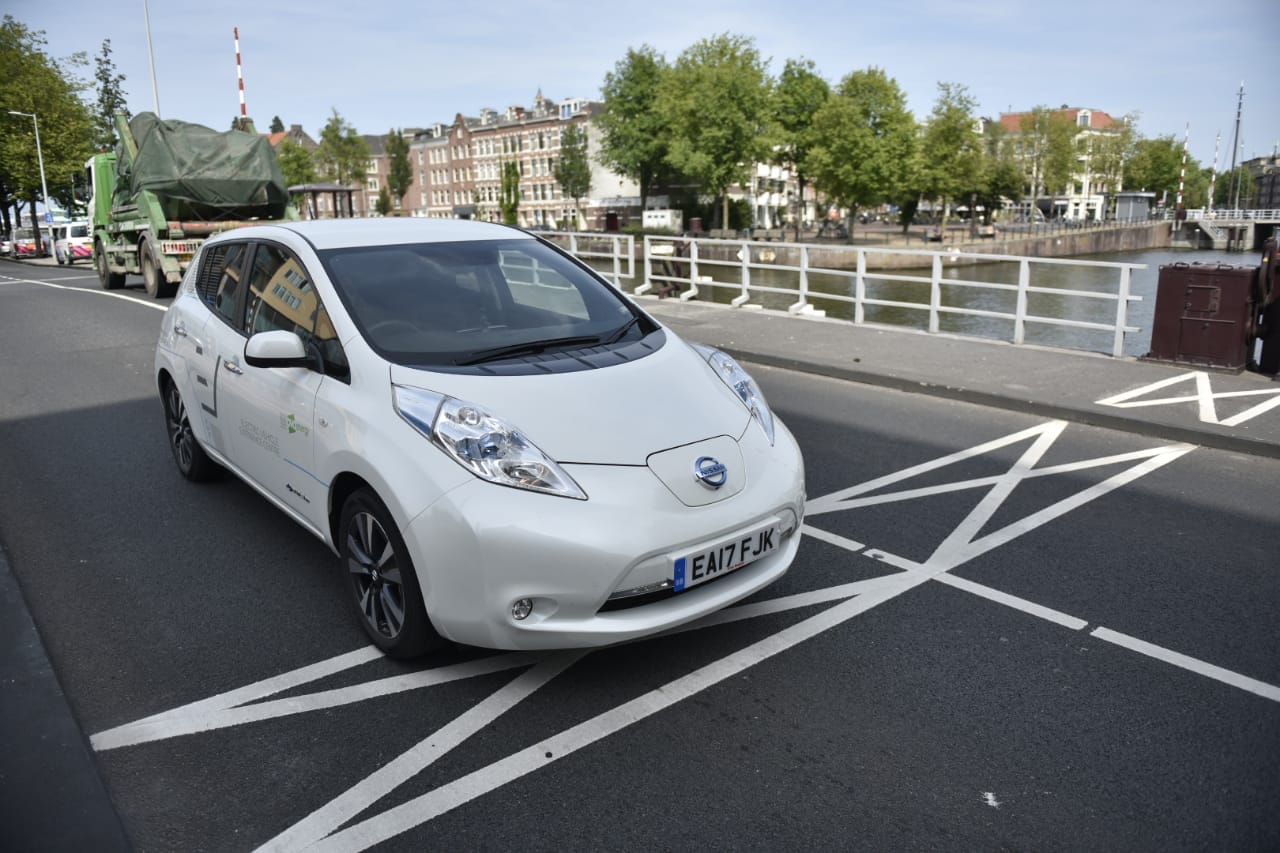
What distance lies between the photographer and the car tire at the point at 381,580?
3412mm

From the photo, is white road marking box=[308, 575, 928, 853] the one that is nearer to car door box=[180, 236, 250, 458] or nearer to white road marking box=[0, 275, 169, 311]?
car door box=[180, 236, 250, 458]

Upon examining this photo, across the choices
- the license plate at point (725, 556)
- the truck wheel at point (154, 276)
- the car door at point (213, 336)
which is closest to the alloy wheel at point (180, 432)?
the car door at point (213, 336)

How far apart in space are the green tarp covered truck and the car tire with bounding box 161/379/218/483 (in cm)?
1274

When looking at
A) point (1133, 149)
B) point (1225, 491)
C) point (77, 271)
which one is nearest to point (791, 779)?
point (1225, 491)

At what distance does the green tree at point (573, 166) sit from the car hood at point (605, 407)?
317ft

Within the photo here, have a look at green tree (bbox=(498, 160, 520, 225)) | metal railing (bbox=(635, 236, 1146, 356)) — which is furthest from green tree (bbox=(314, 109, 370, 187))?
metal railing (bbox=(635, 236, 1146, 356))

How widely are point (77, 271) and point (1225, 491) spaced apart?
33712mm

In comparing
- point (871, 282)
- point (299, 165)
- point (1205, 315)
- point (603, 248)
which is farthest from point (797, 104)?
point (1205, 315)

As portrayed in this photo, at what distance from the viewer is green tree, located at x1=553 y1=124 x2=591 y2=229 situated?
318ft

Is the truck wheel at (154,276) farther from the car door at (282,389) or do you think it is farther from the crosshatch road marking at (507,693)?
the crosshatch road marking at (507,693)

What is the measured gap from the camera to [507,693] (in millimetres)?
3469

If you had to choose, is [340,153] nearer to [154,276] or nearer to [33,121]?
[33,121]

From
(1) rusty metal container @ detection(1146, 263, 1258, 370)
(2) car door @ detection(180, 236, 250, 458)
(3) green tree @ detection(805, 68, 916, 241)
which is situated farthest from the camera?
(3) green tree @ detection(805, 68, 916, 241)

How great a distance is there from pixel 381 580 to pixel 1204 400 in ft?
25.0
